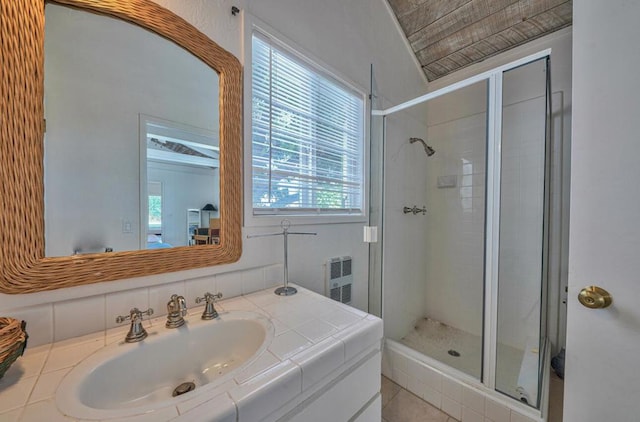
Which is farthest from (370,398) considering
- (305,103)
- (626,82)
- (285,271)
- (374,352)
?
(305,103)

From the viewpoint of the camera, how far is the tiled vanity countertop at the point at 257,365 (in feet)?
1.46

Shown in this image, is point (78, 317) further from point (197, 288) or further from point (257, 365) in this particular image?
point (257, 365)

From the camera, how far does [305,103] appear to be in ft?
4.64

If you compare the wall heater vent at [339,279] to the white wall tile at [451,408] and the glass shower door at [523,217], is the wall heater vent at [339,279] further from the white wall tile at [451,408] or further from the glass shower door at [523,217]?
the glass shower door at [523,217]

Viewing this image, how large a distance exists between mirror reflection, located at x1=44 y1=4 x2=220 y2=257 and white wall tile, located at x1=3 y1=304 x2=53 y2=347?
154 mm

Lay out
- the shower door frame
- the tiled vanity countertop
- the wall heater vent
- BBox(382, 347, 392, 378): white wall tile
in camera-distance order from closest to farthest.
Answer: the tiled vanity countertop → the shower door frame → the wall heater vent → BBox(382, 347, 392, 378): white wall tile

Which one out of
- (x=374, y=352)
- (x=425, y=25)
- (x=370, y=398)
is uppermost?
(x=425, y=25)

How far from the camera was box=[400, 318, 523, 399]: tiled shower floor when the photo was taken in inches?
53.1

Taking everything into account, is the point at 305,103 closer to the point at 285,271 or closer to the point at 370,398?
the point at 285,271

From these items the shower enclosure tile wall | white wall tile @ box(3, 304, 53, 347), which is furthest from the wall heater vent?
white wall tile @ box(3, 304, 53, 347)

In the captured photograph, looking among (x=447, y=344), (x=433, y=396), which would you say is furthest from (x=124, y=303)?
(x=447, y=344)

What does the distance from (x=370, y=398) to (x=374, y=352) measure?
14cm

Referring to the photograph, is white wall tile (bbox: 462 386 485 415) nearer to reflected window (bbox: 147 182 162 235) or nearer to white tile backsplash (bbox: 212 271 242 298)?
white tile backsplash (bbox: 212 271 242 298)

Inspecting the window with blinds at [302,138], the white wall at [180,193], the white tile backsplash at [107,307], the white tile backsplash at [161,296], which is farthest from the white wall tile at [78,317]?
the window with blinds at [302,138]
